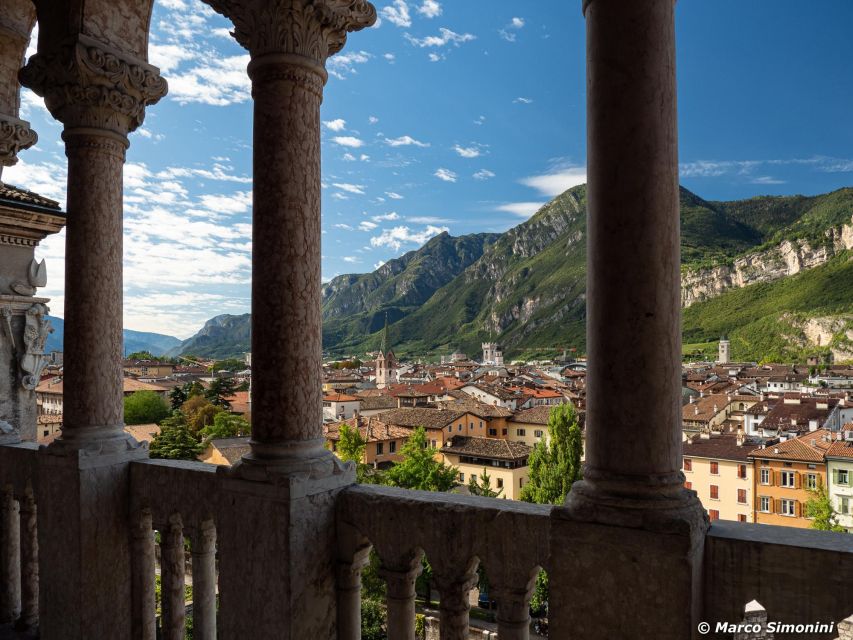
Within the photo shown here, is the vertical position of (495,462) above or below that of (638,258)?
below

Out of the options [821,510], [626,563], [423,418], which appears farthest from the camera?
[423,418]

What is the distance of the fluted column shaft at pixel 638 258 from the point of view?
2.80m

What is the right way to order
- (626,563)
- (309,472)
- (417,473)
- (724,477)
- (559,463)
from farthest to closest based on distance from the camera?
(724,477) → (417,473) → (559,463) → (309,472) → (626,563)

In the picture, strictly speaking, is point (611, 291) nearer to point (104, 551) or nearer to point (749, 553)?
point (749, 553)

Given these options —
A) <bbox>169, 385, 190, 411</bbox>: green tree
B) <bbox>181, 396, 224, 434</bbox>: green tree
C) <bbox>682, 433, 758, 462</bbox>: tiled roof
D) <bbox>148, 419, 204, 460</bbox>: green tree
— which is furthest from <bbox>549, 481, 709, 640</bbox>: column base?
<bbox>169, 385, 190, 411</bbox>: green tree

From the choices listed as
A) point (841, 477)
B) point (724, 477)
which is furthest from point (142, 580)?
point (724, 477)

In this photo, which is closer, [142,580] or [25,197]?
[142,580]

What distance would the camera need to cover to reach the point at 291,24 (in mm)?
3990

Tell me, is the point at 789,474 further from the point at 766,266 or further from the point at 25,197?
the point at 766,266

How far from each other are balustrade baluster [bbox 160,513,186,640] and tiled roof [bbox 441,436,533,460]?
134 feet

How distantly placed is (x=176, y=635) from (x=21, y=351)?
13.4 feet

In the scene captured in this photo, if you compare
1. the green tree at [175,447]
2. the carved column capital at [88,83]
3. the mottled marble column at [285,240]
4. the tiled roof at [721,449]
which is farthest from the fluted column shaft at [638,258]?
the tiled roof at [721,449]

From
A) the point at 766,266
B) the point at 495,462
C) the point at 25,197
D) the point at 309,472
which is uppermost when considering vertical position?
the point at 766,266

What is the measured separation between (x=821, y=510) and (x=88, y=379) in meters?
32.6
